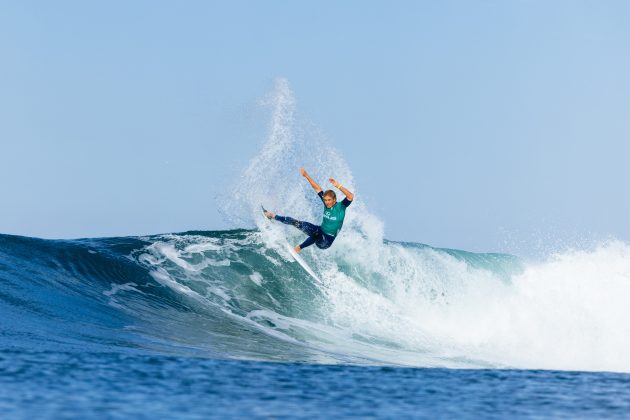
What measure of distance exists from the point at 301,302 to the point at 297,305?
0.54ft

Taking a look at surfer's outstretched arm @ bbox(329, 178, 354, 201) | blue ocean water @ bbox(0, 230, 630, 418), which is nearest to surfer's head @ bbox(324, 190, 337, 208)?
surfer's outstretched arm @ bbox(329, 178, 354, 201)

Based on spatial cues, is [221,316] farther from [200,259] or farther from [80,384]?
[80,384]

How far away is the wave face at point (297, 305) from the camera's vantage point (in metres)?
11.3

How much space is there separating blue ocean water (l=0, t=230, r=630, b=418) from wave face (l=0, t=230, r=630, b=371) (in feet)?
0.17

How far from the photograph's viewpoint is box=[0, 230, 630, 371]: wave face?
36.9ft

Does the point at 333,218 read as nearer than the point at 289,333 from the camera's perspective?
No

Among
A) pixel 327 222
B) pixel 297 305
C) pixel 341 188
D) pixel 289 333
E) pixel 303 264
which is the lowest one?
pixel 289 333

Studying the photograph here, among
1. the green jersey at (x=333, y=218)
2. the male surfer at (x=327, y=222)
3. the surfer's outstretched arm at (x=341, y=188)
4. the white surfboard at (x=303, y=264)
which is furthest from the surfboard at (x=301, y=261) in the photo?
the surfer's outstretched arm at (x=341, y=188)

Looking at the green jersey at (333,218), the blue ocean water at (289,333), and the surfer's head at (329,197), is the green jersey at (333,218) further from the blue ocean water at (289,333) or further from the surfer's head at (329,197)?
the blue ocean water at (289,333)

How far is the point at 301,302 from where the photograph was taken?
1578cm

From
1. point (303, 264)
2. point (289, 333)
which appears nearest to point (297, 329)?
point (289, 333)

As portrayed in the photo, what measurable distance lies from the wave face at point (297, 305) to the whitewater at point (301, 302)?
0.04 metres

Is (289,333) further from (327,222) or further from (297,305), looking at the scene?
(327,222)

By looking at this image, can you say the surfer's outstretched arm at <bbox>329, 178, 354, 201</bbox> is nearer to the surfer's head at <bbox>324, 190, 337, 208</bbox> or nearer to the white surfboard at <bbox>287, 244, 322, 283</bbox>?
the surfer's head at <bbox>324, 190, 337, 208</bbox>
